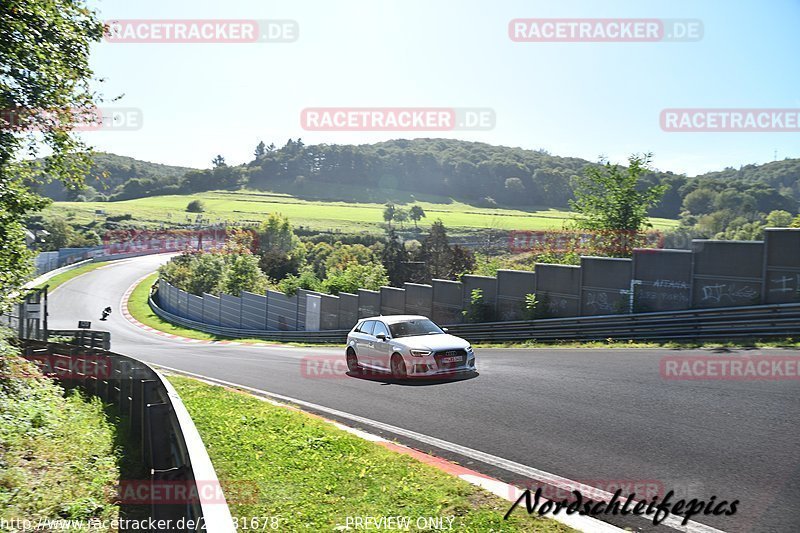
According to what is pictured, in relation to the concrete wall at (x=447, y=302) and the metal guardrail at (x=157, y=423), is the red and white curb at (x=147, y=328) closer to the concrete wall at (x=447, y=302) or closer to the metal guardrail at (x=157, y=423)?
the concrete wall at (x=447, y=302)

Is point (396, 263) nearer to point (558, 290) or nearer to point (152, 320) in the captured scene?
point (152, 320)

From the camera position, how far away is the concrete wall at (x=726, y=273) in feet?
51.7

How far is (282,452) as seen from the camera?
25.8ft

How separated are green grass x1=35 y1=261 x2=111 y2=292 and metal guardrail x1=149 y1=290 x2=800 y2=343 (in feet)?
213

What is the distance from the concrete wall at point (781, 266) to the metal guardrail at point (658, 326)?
1.11 m

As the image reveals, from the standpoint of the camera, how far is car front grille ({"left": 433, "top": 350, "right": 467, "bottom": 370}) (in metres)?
13.4

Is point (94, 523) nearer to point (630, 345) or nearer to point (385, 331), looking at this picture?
point (385, 331)

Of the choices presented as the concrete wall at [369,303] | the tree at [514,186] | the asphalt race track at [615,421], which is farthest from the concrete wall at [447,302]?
the tree at [514,186]

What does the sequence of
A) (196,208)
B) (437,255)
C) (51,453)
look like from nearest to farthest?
(51,453) < (437,255) < (196,208)

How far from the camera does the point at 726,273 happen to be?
16391 mm

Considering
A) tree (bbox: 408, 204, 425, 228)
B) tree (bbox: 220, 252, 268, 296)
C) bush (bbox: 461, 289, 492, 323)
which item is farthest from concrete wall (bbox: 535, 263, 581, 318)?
tree (bbox: 408, 204, 425, 228)

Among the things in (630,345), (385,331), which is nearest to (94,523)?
(385,331)

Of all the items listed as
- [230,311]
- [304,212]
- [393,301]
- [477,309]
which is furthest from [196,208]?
[477,309]

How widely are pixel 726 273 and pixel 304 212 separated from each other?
5088 inches
